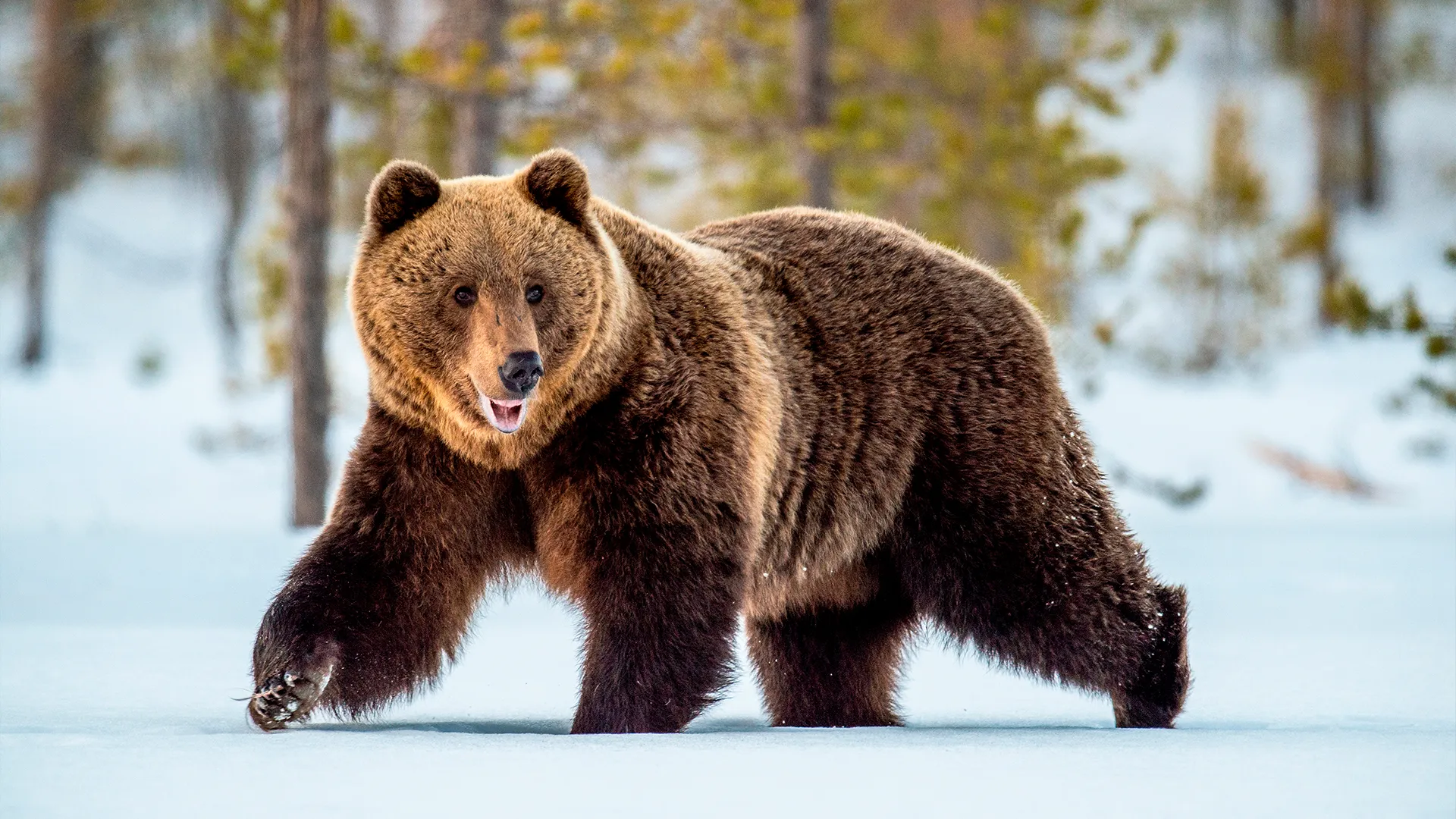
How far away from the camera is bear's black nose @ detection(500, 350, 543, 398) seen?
4.17 meters

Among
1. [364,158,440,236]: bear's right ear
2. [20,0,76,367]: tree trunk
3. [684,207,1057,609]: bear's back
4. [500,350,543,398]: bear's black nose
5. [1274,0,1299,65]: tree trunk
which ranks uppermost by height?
[364,158,440,236]: bear's right ear

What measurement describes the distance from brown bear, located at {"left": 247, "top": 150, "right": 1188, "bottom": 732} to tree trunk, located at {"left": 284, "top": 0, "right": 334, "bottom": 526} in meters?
4.53

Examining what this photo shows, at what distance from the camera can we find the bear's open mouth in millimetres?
4262

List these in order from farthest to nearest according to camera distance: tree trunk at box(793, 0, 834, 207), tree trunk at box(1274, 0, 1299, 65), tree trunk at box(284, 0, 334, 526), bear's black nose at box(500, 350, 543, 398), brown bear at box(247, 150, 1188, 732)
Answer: tree trunk at box(1274, 0, 1299, 65), tree trunk at box(793, 0, 834, 207), tree trunk at box(284, 0, 334, 526), brown bear at box(247, 150, 1188, 732), bear's black nose at box(500, 350, 543, 398)

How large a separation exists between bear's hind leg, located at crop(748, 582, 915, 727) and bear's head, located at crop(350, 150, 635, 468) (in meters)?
1.50

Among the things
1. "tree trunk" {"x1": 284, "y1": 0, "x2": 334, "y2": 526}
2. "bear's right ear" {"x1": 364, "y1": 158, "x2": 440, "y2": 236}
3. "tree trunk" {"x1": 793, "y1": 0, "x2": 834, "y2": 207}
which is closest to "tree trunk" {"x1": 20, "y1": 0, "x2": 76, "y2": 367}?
"tree trunk" {"x1": 793, "y1": 0, "x2": 834, "y2": 207}

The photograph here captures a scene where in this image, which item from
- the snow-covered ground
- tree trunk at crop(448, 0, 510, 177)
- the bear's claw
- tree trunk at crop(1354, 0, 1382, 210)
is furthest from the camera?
tree trunk at crop(1354, 0, 1382, 210)

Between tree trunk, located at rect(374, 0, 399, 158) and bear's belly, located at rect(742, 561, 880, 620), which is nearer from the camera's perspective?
bear's belly, located at rect(742, 561, 880, 620)

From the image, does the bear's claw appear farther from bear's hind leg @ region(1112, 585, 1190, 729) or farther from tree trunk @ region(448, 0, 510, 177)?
tree trunk @ region(448, 0, 510, 177)

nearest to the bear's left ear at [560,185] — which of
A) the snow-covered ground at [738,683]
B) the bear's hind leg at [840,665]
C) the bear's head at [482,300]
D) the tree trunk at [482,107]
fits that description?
the bear's head at [482,300]

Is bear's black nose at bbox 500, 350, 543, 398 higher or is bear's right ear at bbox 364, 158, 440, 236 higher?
bear's right ear at bbox 364, 158, 440, 236

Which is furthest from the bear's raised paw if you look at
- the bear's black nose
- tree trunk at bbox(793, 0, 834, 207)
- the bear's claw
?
tree trunk at bbox(793, 0, 834, 207)

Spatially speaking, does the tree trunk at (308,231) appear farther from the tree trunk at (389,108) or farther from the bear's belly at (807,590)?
the bear's belly at (807,590)

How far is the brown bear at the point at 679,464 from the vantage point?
4414mm
